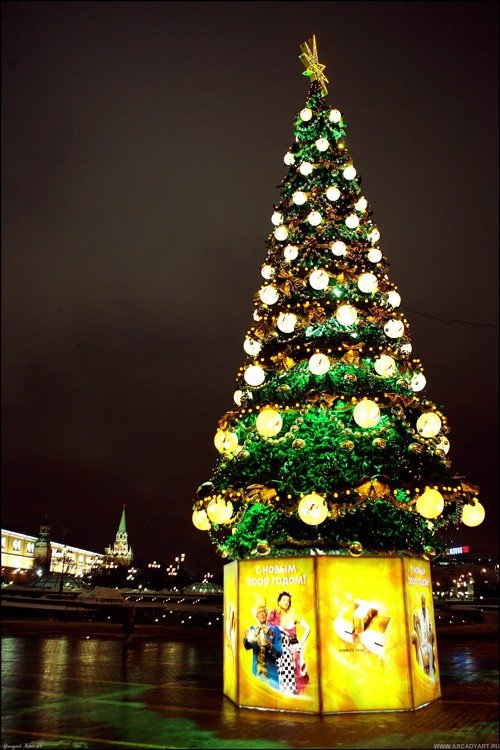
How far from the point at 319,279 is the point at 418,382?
10.1ft

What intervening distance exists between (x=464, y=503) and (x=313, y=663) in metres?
3.77

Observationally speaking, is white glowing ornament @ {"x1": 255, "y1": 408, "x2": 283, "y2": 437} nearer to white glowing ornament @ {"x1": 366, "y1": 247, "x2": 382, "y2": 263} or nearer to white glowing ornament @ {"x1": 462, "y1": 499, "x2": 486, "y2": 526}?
white glowing ornament @ {"x1": 462, "y1": 499, "x2": 486, "y2": 526}

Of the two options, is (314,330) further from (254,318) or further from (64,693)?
(64,693)

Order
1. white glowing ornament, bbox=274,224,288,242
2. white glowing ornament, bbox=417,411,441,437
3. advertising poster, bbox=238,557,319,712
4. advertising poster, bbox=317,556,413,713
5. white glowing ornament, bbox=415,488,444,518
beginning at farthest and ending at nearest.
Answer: white glowing ornament, bbox=274,224,288,242
white glowing ornament, bbox=417,411,441,437
white glowing ornament, bbox=415,488,444,518
advertising poster, bbox=238,557,319,712
advertising poster, bbox=317,556,413,713

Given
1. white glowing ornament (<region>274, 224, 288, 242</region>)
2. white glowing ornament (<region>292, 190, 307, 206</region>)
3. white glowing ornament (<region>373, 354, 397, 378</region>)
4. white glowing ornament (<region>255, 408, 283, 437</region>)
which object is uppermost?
white glowing ornament (<region>292, 190, 307, 206</region>)

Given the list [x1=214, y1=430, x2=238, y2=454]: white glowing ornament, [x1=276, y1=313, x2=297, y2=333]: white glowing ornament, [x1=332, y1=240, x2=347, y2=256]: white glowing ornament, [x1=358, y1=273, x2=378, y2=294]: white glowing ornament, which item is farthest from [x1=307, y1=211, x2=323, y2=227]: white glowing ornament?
[x1=214, y1=430, x2=238, y2=454]: white glowing ornament

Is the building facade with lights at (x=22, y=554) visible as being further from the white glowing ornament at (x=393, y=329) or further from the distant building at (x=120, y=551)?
the white glowing ornament at (x=393, y=329)

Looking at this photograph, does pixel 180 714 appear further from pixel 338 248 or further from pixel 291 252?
pixel 338 248

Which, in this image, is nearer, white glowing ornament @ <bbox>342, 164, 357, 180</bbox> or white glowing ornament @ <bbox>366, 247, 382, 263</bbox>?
white glowing ornament @ <bbox>366, 247, 382, 263</bbox>

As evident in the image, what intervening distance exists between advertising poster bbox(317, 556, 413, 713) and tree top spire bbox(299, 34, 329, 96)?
38.2 feet

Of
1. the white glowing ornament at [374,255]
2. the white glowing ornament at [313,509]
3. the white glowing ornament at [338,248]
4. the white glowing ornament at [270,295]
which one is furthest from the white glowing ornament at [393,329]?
the white glowing ornament at [313,509]

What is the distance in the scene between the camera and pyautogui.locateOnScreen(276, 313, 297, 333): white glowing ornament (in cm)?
1120

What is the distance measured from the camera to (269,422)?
33.1 feet

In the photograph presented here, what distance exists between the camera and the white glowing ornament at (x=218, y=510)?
1017cm
